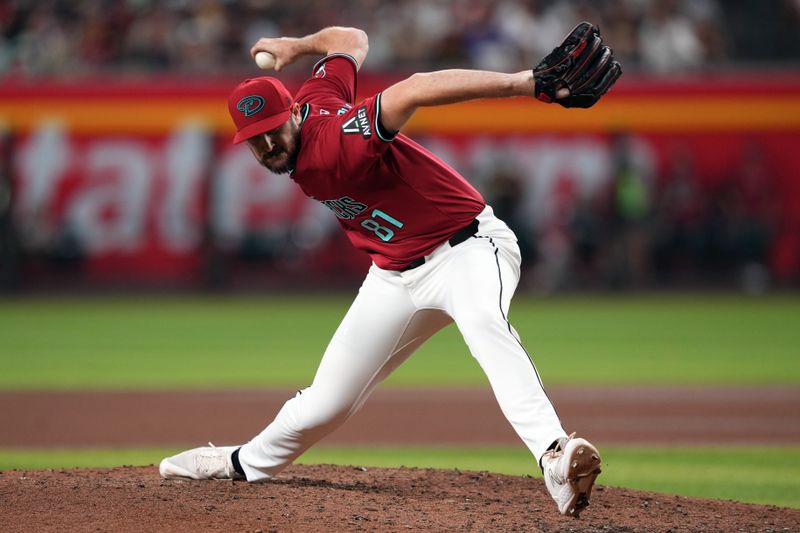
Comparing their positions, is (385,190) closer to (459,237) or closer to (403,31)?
(459,237)

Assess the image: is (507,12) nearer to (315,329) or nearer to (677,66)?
(677,66)

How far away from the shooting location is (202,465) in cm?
562

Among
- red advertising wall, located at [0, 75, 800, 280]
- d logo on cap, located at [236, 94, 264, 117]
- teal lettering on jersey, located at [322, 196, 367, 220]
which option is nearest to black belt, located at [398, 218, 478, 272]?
teal lettering on jersey, located at [322, 196, 367, 220]

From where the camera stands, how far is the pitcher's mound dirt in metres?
4.86

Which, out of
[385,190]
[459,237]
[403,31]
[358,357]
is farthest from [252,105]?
[403,31]

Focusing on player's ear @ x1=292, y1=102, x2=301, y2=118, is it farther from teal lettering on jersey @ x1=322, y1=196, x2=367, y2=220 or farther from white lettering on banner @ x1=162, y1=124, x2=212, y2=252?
white lettering on banner @ x1=162, y1=124, x2=212, y2=252

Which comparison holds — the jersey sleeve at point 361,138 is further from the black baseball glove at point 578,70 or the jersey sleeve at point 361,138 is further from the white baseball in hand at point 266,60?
the white baseball in hand at point 266,60

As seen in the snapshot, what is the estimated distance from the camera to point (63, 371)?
1171 cm

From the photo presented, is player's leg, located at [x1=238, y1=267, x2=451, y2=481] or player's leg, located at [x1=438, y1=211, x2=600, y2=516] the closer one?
player's leg, located at [x1=438, y1=211, x2=600, y2=516]

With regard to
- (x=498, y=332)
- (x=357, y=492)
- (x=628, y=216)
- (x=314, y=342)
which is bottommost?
(x=357, y=492)

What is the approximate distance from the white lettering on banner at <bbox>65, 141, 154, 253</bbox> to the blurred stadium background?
26 mm

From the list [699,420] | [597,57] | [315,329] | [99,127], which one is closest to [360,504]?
[597,57]

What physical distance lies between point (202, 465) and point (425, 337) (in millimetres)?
1331

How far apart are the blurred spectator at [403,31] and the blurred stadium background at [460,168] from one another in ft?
0.18
